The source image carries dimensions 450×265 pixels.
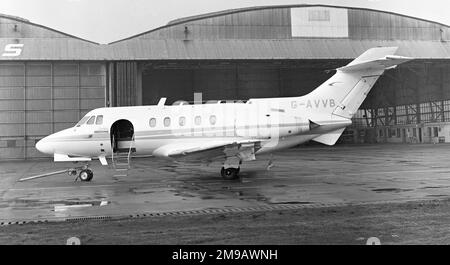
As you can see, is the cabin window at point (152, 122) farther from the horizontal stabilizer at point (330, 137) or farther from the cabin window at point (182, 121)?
the horizontal stabilizer at point (330, 137)

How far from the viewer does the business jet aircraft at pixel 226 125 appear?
1488 cm

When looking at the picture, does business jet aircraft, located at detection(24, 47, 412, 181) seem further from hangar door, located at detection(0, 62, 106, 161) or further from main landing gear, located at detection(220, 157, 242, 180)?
hangar door, located at detection(0, 62, 106, 161)

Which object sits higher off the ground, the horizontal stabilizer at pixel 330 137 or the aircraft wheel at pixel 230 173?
the horizontal stabilizer at pixel 330 137

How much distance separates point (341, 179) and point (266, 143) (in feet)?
9.90

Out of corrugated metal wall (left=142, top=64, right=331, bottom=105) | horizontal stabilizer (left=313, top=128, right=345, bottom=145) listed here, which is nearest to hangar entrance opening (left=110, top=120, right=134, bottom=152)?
corrugated metal wall (left=142, top=64, right=331, bottom=105)

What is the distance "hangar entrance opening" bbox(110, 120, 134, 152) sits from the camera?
1620 centimetres

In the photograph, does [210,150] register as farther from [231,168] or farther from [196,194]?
[196,194]

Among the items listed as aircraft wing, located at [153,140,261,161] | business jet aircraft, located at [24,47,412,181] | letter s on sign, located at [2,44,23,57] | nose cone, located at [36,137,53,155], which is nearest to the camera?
aircraft wing, located at [153,140,261,161]

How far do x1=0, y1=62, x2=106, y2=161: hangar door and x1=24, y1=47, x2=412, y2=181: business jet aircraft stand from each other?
7840 millimetres

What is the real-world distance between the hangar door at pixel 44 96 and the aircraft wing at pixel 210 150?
1103cm

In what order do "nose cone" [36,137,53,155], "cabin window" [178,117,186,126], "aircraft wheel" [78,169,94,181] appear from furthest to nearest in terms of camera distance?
"aircraft wheel" [78,169,94,181] → "nose cone" [36,137,53,155] → "cabin window" [178,117,186,126]

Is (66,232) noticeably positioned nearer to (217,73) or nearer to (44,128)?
(217,73)

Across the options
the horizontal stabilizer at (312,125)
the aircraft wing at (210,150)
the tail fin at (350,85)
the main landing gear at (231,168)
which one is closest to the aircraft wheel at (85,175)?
the aircraft wing at (210,150)
